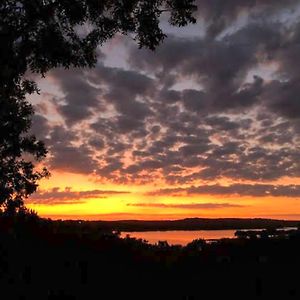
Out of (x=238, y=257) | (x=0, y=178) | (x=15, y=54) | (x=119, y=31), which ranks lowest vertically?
(x=238, y=257)

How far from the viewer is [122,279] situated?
20.5 metres

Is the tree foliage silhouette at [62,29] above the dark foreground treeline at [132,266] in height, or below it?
above

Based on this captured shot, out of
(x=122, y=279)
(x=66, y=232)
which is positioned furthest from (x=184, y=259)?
(x=66, y=232)

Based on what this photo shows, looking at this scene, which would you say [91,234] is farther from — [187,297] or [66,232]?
[187,297]

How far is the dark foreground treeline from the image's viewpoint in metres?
19.2

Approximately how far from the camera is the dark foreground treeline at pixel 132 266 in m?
19.2

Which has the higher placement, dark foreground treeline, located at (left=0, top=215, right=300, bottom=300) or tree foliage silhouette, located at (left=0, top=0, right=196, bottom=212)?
tree foliage silhouette, located at (left=0, top=0, right=196, bottom=212)

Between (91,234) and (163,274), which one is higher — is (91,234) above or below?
above

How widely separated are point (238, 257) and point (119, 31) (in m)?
11.5

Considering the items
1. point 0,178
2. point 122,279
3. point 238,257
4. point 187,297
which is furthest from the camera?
point 0,178

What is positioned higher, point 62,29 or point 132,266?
point 62,29

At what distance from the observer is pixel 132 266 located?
71.1 feet

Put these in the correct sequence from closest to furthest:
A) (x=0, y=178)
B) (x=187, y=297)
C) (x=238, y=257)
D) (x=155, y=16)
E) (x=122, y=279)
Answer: (x=187, y=297), (x=122, y=279), (x=238, y=257), (x=155, y=16), (x=0, y=178)

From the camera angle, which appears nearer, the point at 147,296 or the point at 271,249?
the point at 147,296
